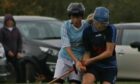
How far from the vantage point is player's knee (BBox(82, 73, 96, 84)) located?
962 centimetres

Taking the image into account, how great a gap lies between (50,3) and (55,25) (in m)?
19.4

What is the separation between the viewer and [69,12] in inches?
392

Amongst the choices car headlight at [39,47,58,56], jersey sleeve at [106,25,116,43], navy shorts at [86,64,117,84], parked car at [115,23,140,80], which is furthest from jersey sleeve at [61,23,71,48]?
parked car at [115,23,140,80]

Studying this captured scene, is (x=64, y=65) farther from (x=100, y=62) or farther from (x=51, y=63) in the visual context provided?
(x=51, y=63)

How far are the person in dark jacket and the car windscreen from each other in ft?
2.29

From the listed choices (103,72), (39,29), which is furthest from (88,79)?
(39,29)

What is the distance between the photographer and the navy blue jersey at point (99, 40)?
9.76m

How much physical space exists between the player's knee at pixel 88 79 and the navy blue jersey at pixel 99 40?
194mm

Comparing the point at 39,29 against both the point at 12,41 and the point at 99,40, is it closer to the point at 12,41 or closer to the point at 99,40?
the point at 12,41

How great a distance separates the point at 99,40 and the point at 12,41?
808 cm

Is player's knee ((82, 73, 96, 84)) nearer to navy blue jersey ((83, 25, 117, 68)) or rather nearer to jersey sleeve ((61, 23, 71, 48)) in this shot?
navy blue jersey ((83, 25, 117, 68))

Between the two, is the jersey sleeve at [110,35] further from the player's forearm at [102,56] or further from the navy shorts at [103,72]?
the navy shorts at [103,72]

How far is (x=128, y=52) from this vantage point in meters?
18.2

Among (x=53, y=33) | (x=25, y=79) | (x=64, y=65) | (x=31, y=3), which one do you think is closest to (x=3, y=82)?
(x=25, y=79)
